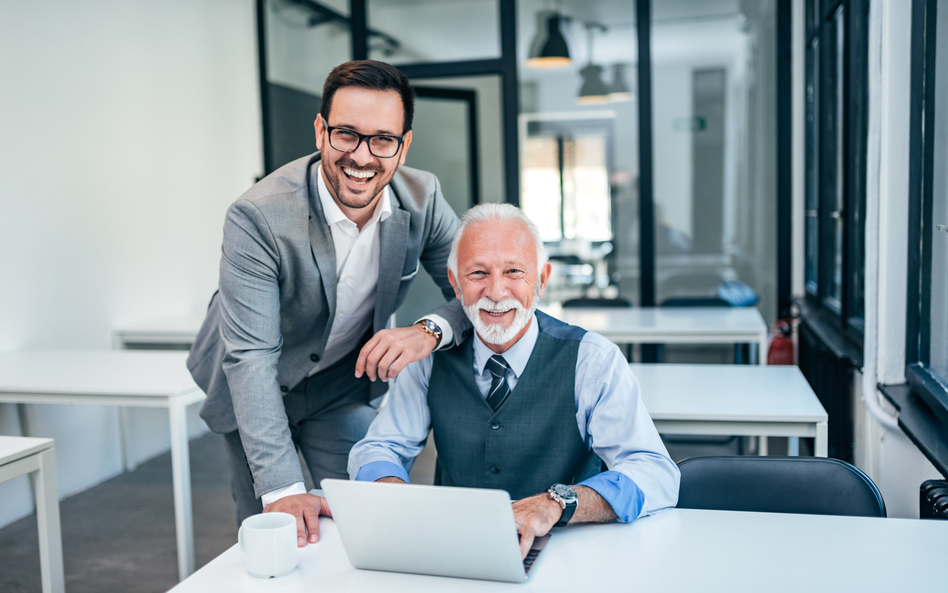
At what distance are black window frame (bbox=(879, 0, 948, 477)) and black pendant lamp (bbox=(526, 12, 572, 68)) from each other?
306cm

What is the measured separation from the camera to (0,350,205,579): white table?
252cm

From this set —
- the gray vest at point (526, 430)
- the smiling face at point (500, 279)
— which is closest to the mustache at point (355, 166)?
the smiling face at point (500, 279)

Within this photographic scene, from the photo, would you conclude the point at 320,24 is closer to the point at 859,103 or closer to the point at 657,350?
the point at 657,350

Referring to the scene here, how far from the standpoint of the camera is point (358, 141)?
152 centimetres

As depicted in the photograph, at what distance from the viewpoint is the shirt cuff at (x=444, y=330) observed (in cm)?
159

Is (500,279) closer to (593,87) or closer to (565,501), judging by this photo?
(565,501)

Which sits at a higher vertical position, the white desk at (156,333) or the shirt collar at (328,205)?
the shirt collar at (328,205)

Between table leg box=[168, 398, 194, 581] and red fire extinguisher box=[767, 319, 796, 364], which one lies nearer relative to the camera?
table leg box=[168, 398, 194, 581]

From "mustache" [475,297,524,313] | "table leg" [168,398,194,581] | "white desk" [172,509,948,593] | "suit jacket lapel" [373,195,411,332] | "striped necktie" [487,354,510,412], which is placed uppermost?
"suit jacket lapel" [373,195,411,332]

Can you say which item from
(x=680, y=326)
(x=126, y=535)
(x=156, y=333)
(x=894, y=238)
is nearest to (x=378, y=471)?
(x=894, y=238)

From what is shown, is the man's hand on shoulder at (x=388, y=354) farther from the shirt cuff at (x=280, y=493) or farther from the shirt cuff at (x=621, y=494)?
the shirt cuff at (x=621, y=494)

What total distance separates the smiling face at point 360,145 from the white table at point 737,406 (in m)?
1.05

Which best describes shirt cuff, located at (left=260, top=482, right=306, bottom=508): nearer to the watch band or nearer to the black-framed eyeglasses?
the watch band

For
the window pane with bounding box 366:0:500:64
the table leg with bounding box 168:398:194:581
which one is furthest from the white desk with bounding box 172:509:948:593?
the window pane with bounding box 366:0:500:64
